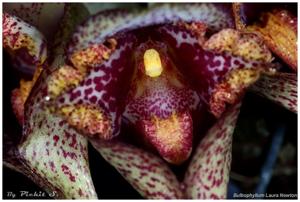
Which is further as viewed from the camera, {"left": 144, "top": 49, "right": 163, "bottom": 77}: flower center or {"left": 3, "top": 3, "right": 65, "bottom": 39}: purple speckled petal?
{"left": 3, "top": 3, "right": 65, "bottom": 39}: purple speckled petal

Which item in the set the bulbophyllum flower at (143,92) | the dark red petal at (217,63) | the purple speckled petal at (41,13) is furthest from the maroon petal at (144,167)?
the purple speckled petal at (41,13)

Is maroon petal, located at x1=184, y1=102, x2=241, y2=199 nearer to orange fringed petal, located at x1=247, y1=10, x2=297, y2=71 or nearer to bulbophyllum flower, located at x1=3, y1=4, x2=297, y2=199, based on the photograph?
bulbophyllum flower, located at x1=3, y1=4, x2=297, y2=199

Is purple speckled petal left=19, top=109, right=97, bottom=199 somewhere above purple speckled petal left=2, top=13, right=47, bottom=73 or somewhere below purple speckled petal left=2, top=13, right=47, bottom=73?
below

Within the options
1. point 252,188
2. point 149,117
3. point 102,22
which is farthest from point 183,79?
point 252,188

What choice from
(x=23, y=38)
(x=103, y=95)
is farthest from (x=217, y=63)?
(x=23, y=38)

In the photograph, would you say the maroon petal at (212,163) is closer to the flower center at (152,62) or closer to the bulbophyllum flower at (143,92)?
the bulbophyllum flower at (143,92)

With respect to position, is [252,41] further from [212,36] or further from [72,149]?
[72,149]

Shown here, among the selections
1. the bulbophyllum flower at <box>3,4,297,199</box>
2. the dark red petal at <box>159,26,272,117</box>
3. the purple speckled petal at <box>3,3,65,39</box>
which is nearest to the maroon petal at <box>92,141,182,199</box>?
the bulbophyllum flower at <box>3,4,297,199</box>
